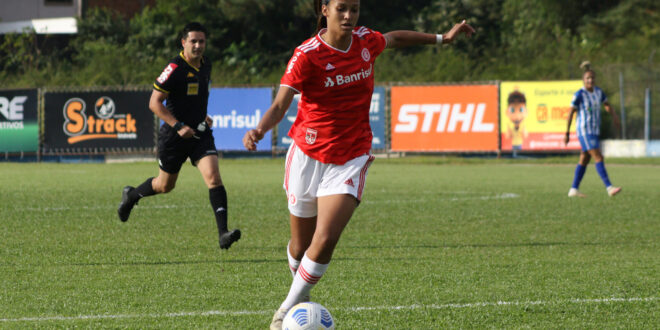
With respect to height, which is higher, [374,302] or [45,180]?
[374,302]

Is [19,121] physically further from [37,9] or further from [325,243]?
[325,243]

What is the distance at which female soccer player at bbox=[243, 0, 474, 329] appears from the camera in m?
5.73

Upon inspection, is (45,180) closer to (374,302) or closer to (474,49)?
(374,302)

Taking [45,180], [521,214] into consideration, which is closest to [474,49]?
[45,180]

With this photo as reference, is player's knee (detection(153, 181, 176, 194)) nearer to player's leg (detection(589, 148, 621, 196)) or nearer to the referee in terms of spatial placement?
the referee

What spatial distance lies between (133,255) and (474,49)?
3719cm

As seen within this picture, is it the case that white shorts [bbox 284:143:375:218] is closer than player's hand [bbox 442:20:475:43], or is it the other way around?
white shorts [bbox 284:143:375:218]

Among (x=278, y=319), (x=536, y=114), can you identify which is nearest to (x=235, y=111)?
(x=536, y=114)

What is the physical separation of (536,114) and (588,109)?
1140 centimetres

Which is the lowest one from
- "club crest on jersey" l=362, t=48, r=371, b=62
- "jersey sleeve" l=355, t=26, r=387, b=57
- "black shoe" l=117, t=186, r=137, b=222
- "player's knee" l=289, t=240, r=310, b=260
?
"black shoe" l=117, t=186, r=137, b=222

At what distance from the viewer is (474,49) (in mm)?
44594

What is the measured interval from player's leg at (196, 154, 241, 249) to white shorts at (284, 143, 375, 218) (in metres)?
3.08

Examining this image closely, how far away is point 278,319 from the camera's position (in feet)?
18.5

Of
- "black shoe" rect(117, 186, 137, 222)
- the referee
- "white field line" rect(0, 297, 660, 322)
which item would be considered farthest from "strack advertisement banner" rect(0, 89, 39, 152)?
"white field line" rect(0, 297, 660, 322)
